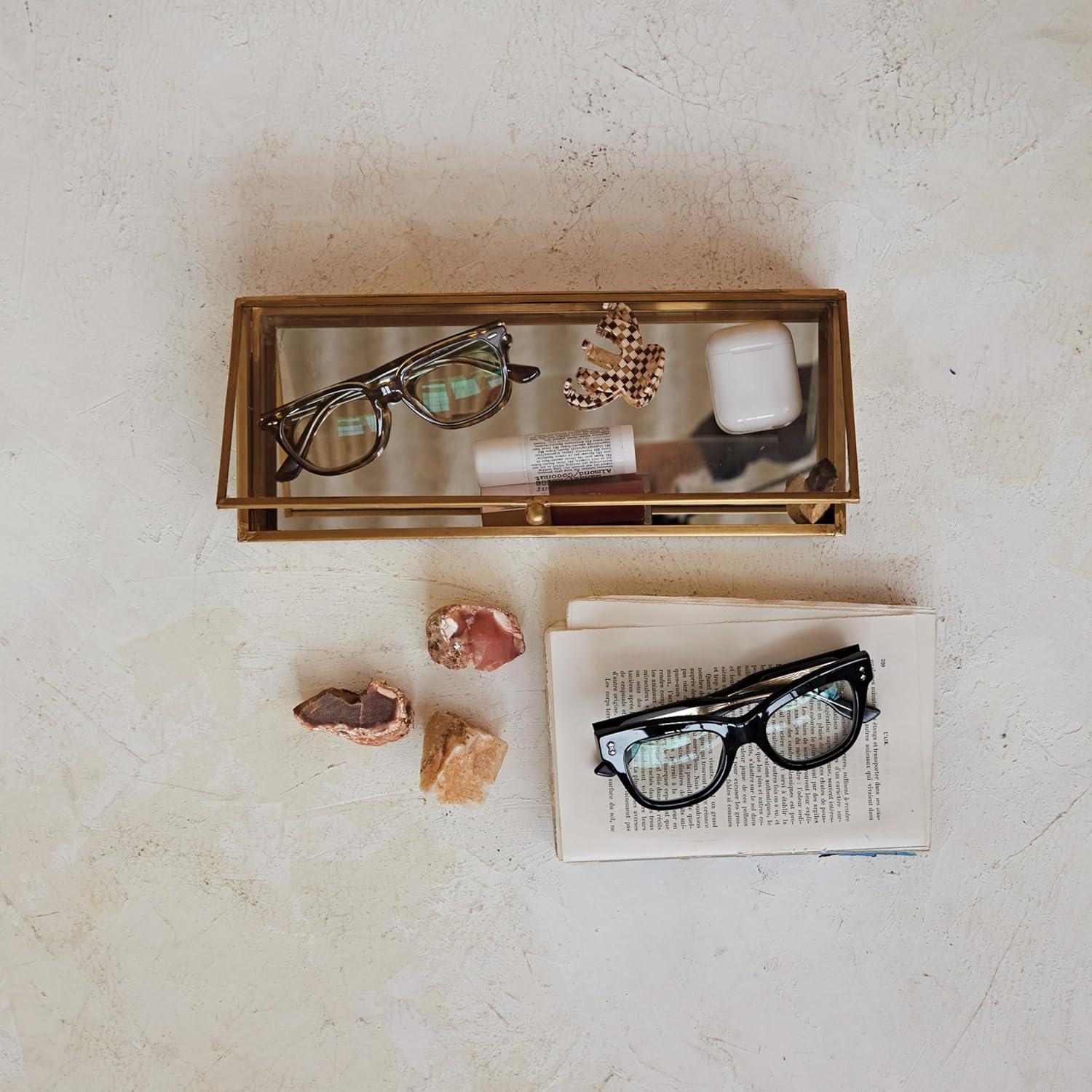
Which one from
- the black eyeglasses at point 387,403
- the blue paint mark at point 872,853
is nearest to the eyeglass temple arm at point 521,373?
the black eyeglasses at point 387,403

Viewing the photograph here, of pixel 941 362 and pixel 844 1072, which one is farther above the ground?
pixel 941 362

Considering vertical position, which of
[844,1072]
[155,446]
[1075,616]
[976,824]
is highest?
[155,446]

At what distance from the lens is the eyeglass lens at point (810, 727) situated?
1.92 feet

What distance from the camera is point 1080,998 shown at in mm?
630

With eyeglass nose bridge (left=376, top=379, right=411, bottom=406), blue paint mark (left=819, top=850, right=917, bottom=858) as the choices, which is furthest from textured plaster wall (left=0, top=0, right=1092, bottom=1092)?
eyeglass nose bridge (left=376, top=379, right=411, bottom=406)

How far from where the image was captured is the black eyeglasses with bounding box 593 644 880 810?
22.3 inches

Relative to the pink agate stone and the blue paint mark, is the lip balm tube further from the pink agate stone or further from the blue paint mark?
the blue paint mark

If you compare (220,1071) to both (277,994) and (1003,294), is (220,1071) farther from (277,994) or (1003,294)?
(1003,294)

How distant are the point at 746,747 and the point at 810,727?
5 centimetres

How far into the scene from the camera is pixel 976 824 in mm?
627

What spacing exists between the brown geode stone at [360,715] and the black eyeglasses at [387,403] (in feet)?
0.53

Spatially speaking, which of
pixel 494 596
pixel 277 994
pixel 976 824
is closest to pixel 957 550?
pixel 976 824

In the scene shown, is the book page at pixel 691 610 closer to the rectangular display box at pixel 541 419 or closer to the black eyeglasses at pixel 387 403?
the rectangular display box at pixel 541 419

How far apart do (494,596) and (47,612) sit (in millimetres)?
337
